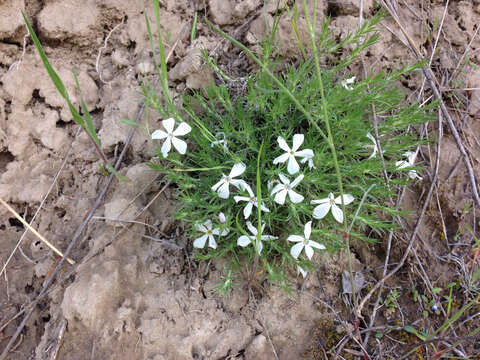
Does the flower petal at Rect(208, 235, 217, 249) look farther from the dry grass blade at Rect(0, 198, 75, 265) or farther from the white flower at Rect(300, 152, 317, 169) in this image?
the dry grass blade at Rect(0, 198, 75, 265)

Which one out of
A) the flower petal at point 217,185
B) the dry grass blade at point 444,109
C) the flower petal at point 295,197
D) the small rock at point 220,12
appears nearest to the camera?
the flower petal at point 295,197

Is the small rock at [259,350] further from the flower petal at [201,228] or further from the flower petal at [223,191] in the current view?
the flower petal at [223,191]

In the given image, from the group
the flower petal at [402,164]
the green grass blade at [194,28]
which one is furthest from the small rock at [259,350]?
the green grass blade at [194,28]

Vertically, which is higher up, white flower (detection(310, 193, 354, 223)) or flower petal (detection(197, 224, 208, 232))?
white flower (detection(310, 193, 354, 223))

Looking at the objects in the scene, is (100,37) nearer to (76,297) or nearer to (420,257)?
(76,297)

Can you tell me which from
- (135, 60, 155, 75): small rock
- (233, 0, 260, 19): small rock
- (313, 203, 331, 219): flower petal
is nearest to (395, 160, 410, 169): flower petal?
(313, 203, 331, 219): flower petal

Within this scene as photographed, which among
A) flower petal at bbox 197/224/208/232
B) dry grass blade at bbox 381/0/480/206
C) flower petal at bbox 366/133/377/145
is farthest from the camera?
dry grass blade at bbox 381/0/480/206

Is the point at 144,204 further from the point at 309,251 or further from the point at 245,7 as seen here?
the point at 245,7

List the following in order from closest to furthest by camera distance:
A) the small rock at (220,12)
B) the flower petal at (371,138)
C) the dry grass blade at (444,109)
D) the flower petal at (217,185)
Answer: the flower petal at (217,185)
the flower petal at (371,138)
the dry grass blade at (444,109)
the small rock at (220,12)

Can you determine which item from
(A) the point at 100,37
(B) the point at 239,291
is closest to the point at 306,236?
(B) the point at 239,291
